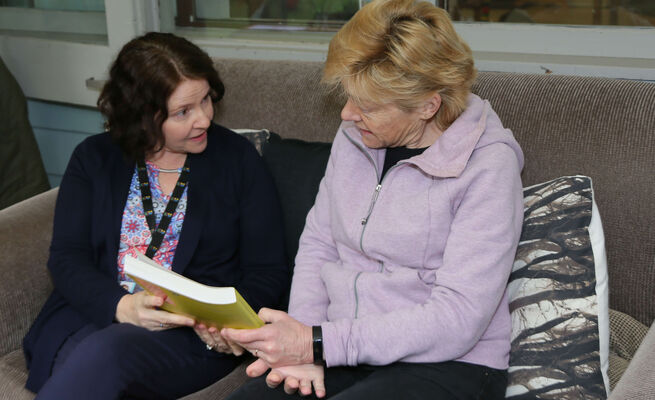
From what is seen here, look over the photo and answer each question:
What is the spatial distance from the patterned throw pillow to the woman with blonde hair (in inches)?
2.2

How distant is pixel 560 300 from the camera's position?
130 centimetres

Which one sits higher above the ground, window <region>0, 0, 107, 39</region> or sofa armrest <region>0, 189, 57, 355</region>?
window <region>0, 0, 107, 39</region>

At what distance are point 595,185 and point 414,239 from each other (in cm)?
44

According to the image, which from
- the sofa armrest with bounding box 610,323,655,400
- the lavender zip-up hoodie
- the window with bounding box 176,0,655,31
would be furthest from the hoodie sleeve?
the window with bounding box 176,0,655,31

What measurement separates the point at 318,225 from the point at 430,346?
425 mm

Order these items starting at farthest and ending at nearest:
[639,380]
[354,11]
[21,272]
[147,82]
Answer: [354,11]
[21,272]
[147,82]
[639,380]

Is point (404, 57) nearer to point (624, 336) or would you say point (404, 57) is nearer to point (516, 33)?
point (624, 336)

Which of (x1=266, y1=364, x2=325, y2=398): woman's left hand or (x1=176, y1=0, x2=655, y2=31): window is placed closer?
(x1=266, y1=364, x2=325, y2=398): woman's left hand

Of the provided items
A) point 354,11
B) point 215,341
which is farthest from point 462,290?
point 354,11

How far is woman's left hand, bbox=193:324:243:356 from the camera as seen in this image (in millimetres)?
1457

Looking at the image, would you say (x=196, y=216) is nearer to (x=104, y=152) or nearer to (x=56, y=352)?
(x=104, y=152)

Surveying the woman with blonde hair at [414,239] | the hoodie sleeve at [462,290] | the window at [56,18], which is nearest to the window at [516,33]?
the window at [56,18]

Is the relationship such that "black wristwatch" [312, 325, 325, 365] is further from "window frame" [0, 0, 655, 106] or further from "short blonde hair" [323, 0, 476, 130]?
"window frame" [0, 0, 655, 106]

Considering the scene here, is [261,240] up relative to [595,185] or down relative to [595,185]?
down
